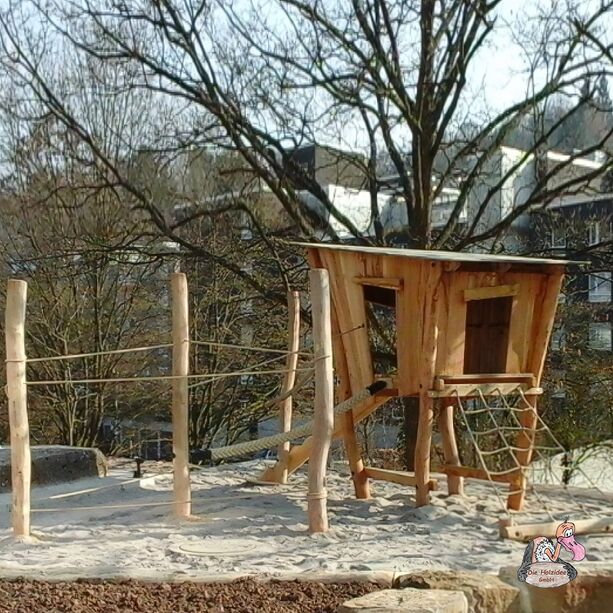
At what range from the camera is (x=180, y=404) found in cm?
652

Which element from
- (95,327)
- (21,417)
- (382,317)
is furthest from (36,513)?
(95,327)

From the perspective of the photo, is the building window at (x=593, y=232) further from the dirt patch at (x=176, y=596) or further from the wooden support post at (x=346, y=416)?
the dirt patch at (x=176, y=596)

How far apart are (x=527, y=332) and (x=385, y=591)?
10.2ft

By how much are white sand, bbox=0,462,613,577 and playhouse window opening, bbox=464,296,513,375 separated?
112cm

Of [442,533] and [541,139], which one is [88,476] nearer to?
[442,533]

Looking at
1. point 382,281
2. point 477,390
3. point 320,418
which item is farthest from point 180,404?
point 477,390

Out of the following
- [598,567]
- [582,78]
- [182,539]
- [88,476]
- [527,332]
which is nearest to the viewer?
[598,567]

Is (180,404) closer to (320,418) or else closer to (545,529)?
(320,418)

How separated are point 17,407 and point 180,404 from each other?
1146 millimetres

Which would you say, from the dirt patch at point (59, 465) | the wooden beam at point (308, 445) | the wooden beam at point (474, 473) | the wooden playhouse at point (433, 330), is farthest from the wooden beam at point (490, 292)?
the dirt patch at point (59, 465)

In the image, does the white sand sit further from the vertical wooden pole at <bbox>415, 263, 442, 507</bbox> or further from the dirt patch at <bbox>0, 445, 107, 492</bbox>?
the vertical wooden pole at <bbox>415, 263, 442, 507</bbox>

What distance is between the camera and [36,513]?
7188 millimetres

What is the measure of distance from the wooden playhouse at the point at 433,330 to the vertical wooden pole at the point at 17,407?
2.19m

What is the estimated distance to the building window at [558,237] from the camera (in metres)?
12.4
